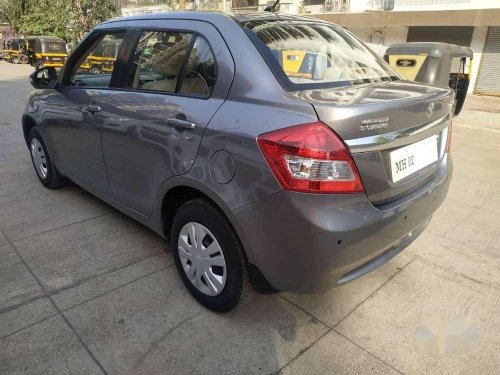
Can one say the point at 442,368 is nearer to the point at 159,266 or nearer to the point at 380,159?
the point at 380,159

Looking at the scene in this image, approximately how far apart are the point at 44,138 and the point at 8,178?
3.74 feet

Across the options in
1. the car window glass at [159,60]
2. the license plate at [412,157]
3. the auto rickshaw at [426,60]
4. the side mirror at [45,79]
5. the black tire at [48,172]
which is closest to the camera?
the license plate at [412,157]

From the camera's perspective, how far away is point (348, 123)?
1800 mm

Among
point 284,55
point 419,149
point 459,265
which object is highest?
point 284,55

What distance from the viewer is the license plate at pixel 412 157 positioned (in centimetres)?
203

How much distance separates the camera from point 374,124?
188 centimetres

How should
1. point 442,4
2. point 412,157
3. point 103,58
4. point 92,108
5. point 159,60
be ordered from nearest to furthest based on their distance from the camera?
point 412,157
point 159,60
point 92,108
point 103,58
point 442,4

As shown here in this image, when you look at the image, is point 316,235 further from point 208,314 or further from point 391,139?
point 208,314

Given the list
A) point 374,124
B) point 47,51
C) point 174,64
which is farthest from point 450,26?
point 47,51

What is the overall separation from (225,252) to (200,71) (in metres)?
1.03

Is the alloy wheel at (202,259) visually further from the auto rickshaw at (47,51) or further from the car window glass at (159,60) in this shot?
the auto rickshaw at (47,51)

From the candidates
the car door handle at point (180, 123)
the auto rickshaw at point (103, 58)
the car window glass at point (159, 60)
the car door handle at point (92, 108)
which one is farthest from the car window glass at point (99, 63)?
the car door handle at point (180, 123)

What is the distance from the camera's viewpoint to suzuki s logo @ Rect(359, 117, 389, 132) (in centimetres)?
184

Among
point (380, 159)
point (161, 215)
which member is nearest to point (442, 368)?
point (380, 159)
